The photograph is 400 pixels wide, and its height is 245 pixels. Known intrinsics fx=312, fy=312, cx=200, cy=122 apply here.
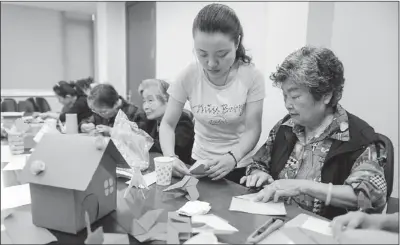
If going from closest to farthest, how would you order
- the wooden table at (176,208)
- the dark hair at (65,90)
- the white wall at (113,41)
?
the wooden table at (176,208) < the dark hair at (65,90) < the white wall at (113,41)

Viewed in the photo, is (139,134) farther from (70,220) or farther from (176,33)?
(176,33)

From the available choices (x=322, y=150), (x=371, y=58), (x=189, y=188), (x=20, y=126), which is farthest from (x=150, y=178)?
(x=371, y=58)

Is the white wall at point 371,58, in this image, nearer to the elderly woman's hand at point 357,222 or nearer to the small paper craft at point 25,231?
the elderly woman's hand at point 357,222

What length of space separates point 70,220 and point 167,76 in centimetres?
346

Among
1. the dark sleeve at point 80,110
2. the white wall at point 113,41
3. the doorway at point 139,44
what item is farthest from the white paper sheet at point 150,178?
the white wall at point 113,41

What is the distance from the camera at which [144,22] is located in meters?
5.04

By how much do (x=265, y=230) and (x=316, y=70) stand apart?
1.94 feet

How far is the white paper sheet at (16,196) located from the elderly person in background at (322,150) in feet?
2.38

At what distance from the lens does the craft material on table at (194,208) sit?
2.88 ft

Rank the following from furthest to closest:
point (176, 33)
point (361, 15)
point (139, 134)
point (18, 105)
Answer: point (18, 105) → point (176, 33) → point (361, 15) → point (139, 134)

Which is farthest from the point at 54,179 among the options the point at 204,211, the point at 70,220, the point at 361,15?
the point at 361,15

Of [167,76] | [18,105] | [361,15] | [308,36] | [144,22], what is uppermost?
[144,22]

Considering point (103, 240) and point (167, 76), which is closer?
point (103, 240)

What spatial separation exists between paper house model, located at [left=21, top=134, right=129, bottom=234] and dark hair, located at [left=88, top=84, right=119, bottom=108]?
167cm
